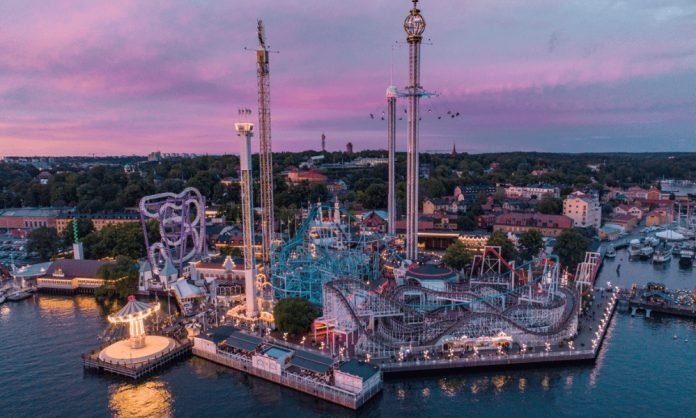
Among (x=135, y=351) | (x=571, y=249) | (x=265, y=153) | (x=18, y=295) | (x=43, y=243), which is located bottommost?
(x=135, y=351)

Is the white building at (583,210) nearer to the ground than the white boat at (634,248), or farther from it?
farther from it

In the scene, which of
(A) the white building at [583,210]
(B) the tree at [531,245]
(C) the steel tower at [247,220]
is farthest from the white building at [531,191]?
(C) the steel tower at [247,220]

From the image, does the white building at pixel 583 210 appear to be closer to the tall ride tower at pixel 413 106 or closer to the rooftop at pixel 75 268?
the tall ride tower at pixel 413 106

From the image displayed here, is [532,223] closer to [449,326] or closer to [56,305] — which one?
[449,326]

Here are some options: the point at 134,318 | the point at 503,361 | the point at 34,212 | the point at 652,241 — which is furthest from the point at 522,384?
the point at 34,212

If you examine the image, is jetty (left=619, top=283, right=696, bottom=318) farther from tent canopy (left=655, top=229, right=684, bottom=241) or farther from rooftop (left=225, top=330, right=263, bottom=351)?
rooftop (left=225, top=330, right=263, bottom=351)

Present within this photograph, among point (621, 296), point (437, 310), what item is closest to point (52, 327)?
point (437, 310)

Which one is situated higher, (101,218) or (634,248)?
(101,218)
